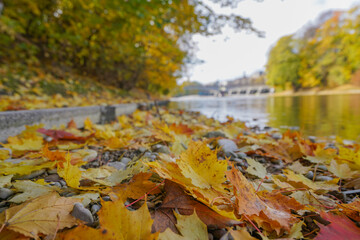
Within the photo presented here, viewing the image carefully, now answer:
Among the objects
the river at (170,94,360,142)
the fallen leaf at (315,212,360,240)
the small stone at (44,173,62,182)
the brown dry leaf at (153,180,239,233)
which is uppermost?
the small stone at (44,173,62,182)

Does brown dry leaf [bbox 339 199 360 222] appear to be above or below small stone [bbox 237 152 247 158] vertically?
above

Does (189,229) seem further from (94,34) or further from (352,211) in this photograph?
(94,34)

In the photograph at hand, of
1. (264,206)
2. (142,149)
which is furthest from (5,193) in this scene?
(264,206)

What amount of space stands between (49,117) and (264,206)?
2010 mm

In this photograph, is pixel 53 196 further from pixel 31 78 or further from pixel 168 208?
pixel 31 78

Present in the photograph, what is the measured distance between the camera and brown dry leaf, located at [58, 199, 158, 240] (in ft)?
1.33

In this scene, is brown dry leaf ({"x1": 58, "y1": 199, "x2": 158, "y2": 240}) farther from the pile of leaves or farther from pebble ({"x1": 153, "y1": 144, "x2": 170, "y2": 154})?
pebble ({"x1": 153, "y1": 144, "x2": 170, "y2": 154})

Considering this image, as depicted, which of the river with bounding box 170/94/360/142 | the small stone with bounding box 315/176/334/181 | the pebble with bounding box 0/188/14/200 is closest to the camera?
the pebble with bounding box 0/188/14/200

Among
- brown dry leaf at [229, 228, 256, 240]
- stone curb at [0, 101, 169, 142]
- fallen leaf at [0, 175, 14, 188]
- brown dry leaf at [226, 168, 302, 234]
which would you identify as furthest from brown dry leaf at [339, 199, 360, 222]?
stone curb at [0, 101, 169, 142]

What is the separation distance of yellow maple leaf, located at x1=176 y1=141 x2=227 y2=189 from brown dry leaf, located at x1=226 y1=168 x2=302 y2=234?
0.05 meters

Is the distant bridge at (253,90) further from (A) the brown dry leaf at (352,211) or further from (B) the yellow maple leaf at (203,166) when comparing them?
(B) the yellow maple leaf at (203,166)

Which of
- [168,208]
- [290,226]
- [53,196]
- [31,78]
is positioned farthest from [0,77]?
[290,226]

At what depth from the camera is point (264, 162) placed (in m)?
1.19

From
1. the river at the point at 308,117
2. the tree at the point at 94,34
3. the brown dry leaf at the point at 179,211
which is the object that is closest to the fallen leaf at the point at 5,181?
the brown dry leaf at the point at 179,211
